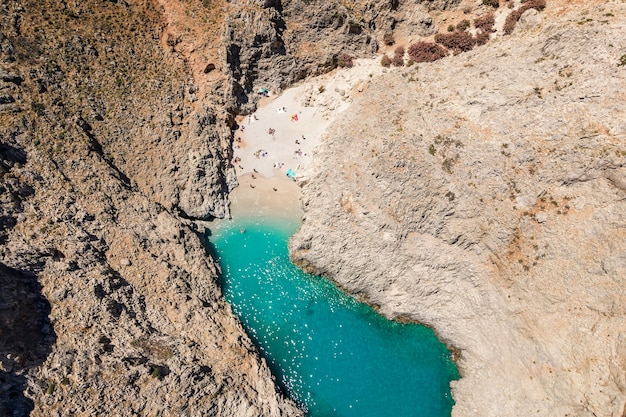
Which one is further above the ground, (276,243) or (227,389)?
(276,243)

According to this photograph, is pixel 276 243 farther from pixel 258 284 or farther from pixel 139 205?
pixel 139 205

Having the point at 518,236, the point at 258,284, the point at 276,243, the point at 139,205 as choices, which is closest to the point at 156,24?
the point at 139,205

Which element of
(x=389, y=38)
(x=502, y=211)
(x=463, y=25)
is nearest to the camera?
(x=502, y=211)

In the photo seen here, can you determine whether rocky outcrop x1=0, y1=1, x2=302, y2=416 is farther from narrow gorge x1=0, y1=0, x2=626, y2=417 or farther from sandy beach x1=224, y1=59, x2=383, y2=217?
sandy beach x1=224, y1=59, x2=383, y2=217

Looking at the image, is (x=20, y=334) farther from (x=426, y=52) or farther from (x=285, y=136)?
(x=426, y=52)

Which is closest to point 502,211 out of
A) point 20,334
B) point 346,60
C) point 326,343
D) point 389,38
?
point 326,343

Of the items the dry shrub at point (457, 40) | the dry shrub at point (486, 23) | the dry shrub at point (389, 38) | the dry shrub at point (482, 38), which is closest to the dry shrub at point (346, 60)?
the dry shrub at point (389, 38)
